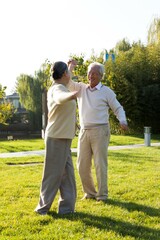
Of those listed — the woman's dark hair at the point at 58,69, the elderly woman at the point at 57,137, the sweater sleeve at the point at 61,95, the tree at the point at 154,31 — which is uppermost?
the tree at the point at 154,31

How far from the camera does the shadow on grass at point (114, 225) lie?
3.75 meters

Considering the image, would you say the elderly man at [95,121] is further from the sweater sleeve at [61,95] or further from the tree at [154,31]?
the tree at [154,31]

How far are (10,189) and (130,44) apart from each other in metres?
25.6

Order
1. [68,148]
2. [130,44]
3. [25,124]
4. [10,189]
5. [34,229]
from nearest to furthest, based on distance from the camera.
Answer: [34,229], [68,148], [10,189], [130,44], [25,124]

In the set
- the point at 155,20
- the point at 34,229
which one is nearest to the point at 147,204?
the point at 34,229

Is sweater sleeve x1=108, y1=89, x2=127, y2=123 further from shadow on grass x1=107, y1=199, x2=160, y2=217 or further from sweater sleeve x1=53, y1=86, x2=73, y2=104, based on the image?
shadow on grass x1=107, y1=199, x2=160, y2=217

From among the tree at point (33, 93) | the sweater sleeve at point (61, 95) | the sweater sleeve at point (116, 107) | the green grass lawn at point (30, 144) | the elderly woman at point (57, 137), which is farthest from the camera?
the tree at point (33, 93)

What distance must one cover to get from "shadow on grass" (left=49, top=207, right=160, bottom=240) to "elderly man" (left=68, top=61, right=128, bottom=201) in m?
0.79

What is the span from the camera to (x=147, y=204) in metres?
4.98

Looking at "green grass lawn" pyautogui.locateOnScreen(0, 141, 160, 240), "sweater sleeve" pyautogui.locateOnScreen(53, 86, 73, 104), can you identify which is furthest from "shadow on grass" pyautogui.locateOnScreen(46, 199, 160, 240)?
"sweater sleeve" pyautogui.locateOnScreen(53, 86, 73, 104)

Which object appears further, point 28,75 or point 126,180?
point 28,75

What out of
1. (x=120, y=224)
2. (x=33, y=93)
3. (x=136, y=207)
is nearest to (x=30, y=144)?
(x=136, y=207)

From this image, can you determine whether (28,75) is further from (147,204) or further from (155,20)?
(147,204)

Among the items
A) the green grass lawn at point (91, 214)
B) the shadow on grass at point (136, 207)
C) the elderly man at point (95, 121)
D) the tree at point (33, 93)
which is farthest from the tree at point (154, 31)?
the shadow on grass at point (136, 207)
